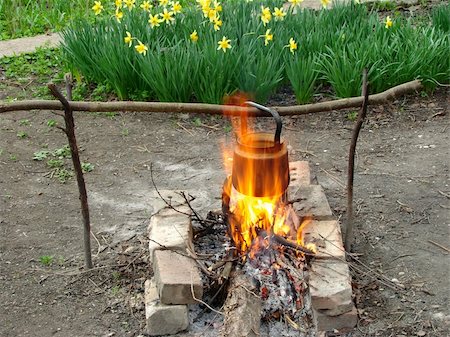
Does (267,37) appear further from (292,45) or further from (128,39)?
(128,39)

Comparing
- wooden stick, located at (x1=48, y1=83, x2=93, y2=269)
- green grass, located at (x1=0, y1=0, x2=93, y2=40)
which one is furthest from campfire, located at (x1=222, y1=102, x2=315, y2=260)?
green grass, located at (x1=0, y1=0, x2=93, y2=40)

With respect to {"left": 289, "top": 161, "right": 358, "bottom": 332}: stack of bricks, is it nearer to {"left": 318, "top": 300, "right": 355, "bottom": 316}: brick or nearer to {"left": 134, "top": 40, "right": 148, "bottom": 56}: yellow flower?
{"left": 318, "top": 300, "right": 355, "bottom": 316}: brick

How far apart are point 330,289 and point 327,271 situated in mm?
107

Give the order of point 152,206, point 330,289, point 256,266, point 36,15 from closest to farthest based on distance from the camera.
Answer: point 330,289
point 256,266
point 152,206
point 36,15

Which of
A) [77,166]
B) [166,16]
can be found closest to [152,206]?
[77,166]

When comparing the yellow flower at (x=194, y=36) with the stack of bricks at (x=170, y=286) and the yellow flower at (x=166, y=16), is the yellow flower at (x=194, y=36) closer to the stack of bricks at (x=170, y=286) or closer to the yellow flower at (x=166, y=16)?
the yellow flower at (x=166, y=16)

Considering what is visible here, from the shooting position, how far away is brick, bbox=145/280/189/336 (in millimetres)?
2914

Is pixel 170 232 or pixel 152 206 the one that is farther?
pixel 152 206

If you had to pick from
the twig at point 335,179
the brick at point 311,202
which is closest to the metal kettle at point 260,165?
the brick at point 311,202

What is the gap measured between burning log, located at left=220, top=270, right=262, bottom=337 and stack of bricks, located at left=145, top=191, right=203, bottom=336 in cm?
13

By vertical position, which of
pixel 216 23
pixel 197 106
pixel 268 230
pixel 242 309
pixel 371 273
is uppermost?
pixel 197 106

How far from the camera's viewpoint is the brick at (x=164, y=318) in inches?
115

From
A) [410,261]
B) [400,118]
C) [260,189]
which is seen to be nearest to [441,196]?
[410,261]

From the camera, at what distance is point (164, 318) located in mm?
2924
